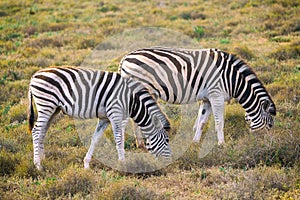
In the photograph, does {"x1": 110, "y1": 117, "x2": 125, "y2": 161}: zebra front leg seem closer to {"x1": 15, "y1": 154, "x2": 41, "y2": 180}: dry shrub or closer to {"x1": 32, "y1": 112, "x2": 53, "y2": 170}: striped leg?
{"x1": 32, "y1": 112, "x2": 53, "y2": 170}: striped leg

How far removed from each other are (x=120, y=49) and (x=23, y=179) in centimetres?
962

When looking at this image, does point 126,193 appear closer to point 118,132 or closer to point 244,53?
point 118,132

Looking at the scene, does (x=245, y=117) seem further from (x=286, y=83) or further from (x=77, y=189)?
(x=77, y=189)

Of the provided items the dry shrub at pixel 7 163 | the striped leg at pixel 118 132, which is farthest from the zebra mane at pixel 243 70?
the dry shrub at pixel 7 163

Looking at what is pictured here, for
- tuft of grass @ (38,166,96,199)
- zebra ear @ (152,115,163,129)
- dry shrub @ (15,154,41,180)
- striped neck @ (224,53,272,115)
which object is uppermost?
striped neck @ (224,53,272,115)

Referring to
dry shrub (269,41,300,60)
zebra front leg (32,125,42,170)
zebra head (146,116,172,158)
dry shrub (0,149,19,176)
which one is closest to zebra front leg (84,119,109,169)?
zebra front leg (32,125,42,170)

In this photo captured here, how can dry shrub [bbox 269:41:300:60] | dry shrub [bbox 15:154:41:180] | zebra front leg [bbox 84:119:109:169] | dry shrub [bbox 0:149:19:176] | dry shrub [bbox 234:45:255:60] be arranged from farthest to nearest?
dry shrub [bbox 234:45:255:60], dry shrub [bbox 269:41:300:60], zebra front leg [bbox 84:119:109:169], dry shrub [bbox 0:149:19:176], dry shrub [bbox 15:154:41:180]

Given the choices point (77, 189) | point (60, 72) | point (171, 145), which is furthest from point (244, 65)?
point (77, 189)

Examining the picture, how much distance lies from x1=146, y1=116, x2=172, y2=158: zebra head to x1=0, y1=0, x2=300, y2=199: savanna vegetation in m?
0.23

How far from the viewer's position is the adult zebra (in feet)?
27.1

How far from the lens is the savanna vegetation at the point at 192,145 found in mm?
5961

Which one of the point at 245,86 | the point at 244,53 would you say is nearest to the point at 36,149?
the point at 245,86

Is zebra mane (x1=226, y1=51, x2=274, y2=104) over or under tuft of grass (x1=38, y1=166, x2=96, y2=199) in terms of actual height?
over

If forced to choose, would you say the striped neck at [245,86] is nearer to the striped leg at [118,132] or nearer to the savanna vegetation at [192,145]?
the savanna vegetation at [192,145]
